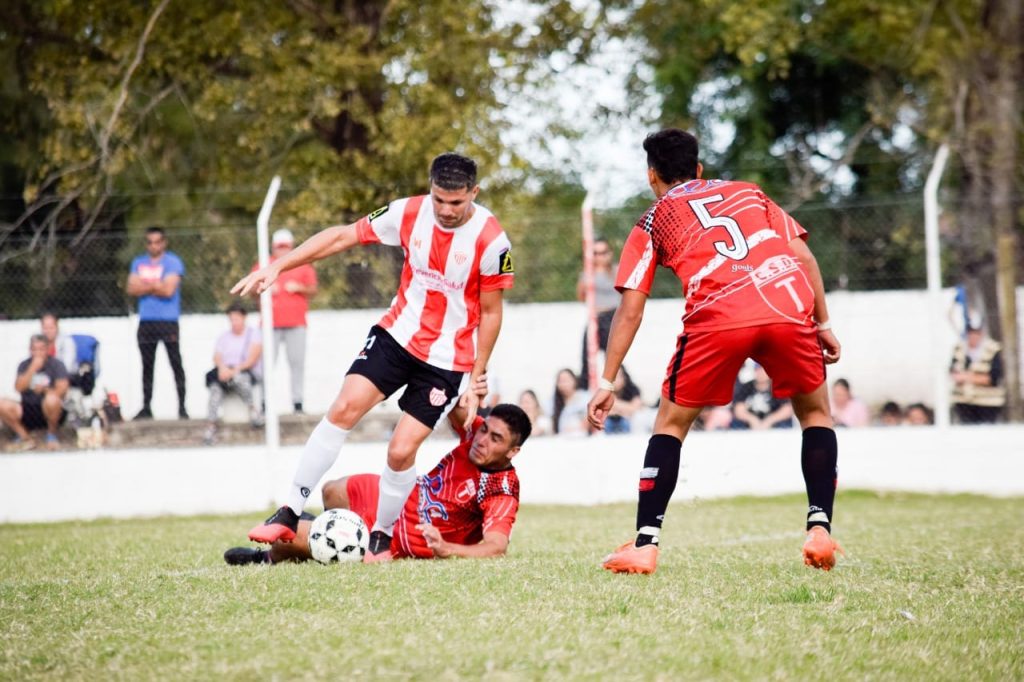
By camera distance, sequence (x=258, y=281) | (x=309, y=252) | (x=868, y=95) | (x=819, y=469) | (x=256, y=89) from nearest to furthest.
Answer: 1. (x=819, y=469)
2. (x=258, y=281)
3. (x=309, y=252)
4. (x=256, y=89)
5. (x=868, y=95)

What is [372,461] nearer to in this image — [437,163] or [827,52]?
[437,163]

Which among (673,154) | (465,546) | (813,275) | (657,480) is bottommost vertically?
(465,546)

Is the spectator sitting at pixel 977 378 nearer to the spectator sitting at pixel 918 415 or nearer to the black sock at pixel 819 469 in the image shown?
the spectator sitting at pixel 918 415

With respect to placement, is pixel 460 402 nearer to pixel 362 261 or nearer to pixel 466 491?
pixel 466 491

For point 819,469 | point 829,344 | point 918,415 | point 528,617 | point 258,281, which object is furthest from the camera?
point 918,415

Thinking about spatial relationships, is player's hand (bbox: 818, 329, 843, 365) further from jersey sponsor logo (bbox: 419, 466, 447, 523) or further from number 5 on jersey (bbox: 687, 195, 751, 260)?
jersey sponsor logo (bbox: 419, 466, 447, 523)

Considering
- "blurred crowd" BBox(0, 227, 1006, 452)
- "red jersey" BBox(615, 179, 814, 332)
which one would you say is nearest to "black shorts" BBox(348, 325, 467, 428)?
"red jersey" BBox(615, 179, 814, 332)

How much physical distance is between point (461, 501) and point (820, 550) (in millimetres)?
2175

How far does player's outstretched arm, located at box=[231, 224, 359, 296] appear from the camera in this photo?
6355 millimetres

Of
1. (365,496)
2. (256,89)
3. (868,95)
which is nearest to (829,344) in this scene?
(365,496)

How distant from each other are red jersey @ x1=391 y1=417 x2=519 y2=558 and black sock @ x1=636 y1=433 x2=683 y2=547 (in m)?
1.27

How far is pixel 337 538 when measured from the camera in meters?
6.61

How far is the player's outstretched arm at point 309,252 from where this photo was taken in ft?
20.9

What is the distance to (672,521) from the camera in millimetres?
10922
